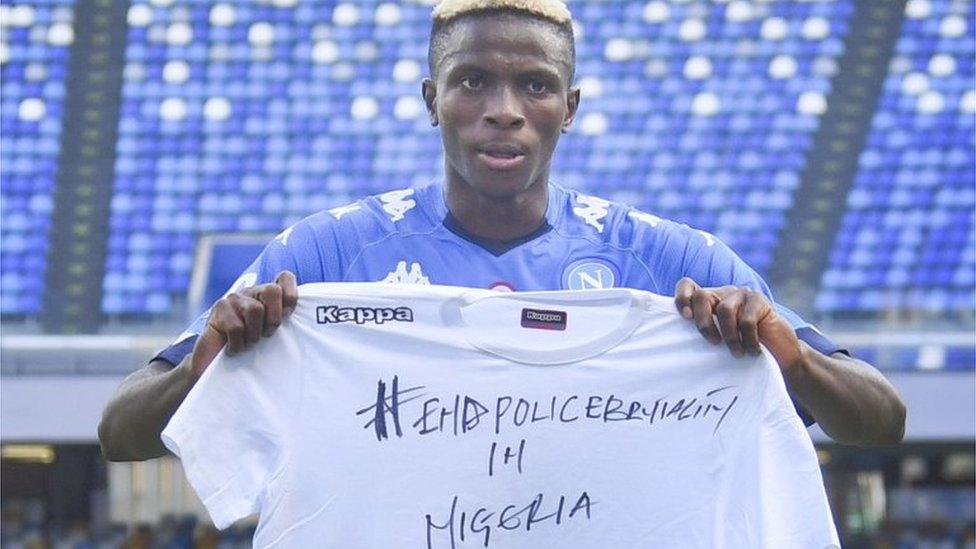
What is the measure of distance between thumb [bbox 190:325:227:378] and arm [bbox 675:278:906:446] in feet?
2.11

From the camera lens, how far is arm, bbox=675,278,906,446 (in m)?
2.28

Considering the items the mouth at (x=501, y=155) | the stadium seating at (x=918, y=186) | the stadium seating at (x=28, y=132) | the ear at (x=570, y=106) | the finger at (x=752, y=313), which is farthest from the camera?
the stadium seating at (x=918, y=186)

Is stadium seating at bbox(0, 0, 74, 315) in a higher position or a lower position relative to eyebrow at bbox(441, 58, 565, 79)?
lower

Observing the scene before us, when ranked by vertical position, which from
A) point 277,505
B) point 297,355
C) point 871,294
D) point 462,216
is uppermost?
point 462,216

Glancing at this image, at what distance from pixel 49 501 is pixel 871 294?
5185 mm

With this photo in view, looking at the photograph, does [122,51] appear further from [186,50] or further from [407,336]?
[407,336]

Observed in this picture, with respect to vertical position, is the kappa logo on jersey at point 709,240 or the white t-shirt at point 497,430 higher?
the kappa logo on jersey at point 709,240

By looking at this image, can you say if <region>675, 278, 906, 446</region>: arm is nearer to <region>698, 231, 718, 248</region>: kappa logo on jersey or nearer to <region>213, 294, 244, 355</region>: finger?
<region>698, 231, 718, 248</region>: kappa logo on jersey

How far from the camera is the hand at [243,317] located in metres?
2.29

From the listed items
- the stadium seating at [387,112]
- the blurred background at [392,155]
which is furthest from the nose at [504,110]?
the stadium seating at [387,112]

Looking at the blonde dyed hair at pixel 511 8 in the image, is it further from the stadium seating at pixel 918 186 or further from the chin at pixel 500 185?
the stadium seating at pixel 918 186

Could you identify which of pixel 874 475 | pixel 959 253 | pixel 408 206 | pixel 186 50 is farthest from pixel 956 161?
pixel 408 206

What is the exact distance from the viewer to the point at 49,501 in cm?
1034

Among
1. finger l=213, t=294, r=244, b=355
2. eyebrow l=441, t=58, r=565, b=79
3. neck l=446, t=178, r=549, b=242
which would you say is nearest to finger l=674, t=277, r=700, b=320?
neck l=446, t=178, r=549, b=242
